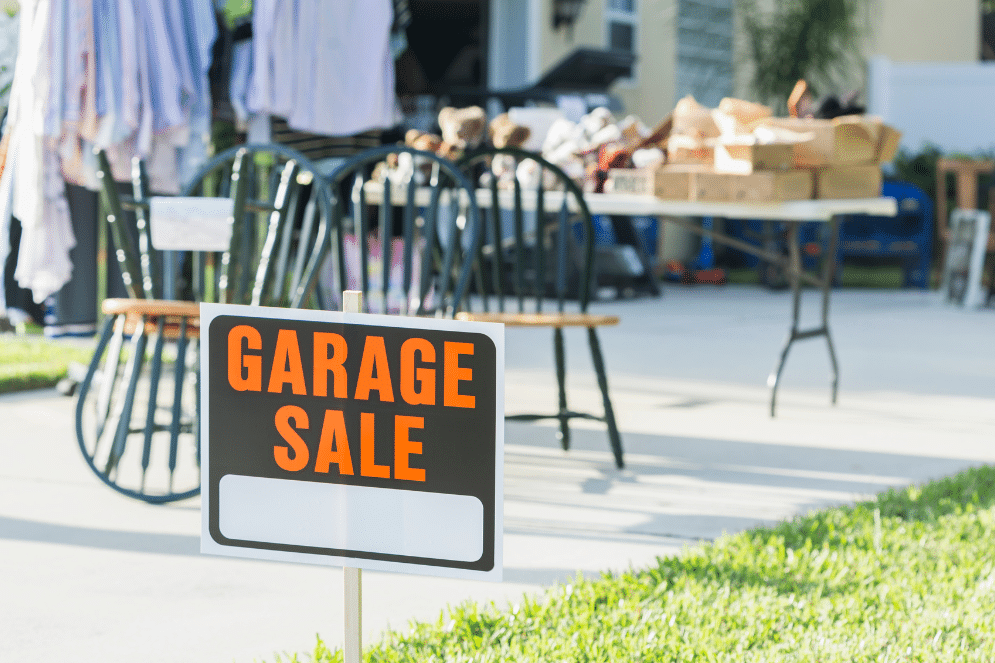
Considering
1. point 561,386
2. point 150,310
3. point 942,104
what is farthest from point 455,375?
point 942,104

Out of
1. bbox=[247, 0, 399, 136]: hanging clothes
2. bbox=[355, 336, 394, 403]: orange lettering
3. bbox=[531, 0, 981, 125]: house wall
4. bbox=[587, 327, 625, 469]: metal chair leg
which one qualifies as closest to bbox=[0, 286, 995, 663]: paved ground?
bbox=[587, 327, 625, 469]: metal chair leg

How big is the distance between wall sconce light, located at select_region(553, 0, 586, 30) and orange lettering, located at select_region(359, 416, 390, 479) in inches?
394

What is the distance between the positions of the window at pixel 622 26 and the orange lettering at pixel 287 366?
1097 centimetres

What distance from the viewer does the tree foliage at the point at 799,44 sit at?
505 inches

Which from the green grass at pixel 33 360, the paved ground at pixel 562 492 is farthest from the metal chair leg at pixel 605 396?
the green grass at pixel 33 360

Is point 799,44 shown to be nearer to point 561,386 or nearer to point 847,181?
point 847,181

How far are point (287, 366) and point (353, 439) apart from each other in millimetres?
143

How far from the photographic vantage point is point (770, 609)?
2.43m

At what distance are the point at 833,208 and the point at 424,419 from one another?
303 cm

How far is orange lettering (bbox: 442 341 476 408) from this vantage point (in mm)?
1654

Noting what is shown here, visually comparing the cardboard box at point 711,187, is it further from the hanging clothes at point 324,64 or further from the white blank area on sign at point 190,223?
the white blank area on sign at point 190,223

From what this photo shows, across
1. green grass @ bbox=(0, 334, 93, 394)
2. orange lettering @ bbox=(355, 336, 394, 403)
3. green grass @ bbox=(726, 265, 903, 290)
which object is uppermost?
orange lettering @ bbox=(355, 336, 394, 403)

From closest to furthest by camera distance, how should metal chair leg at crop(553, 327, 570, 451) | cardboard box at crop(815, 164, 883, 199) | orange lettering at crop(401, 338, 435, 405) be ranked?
orange lettering at crop(401, 338, 435, 405), metal chair leg at crop(553, 327, 570, 451), cardboard box at crop(815, 164, 883, 199)

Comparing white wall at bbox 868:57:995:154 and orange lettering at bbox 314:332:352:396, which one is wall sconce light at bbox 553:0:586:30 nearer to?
white wall at bbox 868:57:995:154
